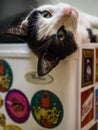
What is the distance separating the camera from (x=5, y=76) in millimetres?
739

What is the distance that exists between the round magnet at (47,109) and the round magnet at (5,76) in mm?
109

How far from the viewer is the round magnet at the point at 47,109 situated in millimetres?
641

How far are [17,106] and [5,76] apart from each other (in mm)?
107

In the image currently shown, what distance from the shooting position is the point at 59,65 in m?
0.62

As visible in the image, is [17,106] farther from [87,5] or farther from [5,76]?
[87,5]

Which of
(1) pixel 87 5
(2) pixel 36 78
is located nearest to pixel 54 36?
(2) pixel 36 78

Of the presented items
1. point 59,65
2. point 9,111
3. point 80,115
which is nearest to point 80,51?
point 59,65

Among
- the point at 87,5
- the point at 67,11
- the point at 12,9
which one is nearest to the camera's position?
the point at 67,11

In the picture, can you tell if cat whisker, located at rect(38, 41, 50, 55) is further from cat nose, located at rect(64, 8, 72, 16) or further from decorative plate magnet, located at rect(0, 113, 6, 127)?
decorative plate magnet, located at rect(0, 113, 6, 127)

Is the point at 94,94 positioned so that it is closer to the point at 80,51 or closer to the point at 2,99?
the point at 80,51

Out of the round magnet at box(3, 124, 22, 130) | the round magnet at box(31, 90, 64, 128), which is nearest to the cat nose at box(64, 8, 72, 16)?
the round magnet at box(31, 90, 64, 128)

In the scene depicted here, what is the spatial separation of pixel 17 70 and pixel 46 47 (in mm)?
171

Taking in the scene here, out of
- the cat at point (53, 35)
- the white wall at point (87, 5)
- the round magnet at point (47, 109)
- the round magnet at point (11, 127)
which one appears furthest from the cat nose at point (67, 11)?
the white wall at point (87, 5)

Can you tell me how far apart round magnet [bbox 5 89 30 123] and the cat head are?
0.53ft
